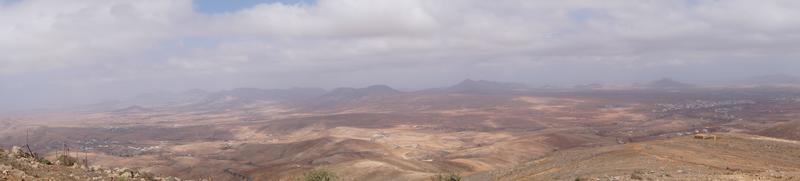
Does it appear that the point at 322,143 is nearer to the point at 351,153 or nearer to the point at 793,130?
the point at 351,153

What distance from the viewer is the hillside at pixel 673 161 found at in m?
29.7

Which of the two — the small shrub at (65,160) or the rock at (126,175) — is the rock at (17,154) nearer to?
the small shrub at (65,160)

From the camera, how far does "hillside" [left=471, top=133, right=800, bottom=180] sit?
2973 cm

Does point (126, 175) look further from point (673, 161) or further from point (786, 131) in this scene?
point (786, 131)

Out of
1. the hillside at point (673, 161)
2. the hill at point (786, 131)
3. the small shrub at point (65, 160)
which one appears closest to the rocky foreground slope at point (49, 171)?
the small shrub at point (65, 160)

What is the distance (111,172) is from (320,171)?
20.6 metres

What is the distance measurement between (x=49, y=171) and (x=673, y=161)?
32931 millimetres

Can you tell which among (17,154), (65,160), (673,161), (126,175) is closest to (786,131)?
(673,161)

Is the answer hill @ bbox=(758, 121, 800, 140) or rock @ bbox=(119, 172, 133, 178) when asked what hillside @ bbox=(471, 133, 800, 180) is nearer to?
rock @ bbox=(119, 172, 133, 178)

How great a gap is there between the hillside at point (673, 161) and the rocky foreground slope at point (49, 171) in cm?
2100

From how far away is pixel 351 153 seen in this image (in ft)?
367

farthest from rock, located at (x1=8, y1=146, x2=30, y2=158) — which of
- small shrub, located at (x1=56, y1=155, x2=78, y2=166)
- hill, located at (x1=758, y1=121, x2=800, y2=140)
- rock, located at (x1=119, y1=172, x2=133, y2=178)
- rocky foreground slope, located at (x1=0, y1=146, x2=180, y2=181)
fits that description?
hill, located at (x1=758, y1=121, x2=800, y2=140)

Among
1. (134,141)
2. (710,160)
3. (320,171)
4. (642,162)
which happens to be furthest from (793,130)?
(134,141)

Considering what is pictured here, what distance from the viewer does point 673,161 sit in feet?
117
